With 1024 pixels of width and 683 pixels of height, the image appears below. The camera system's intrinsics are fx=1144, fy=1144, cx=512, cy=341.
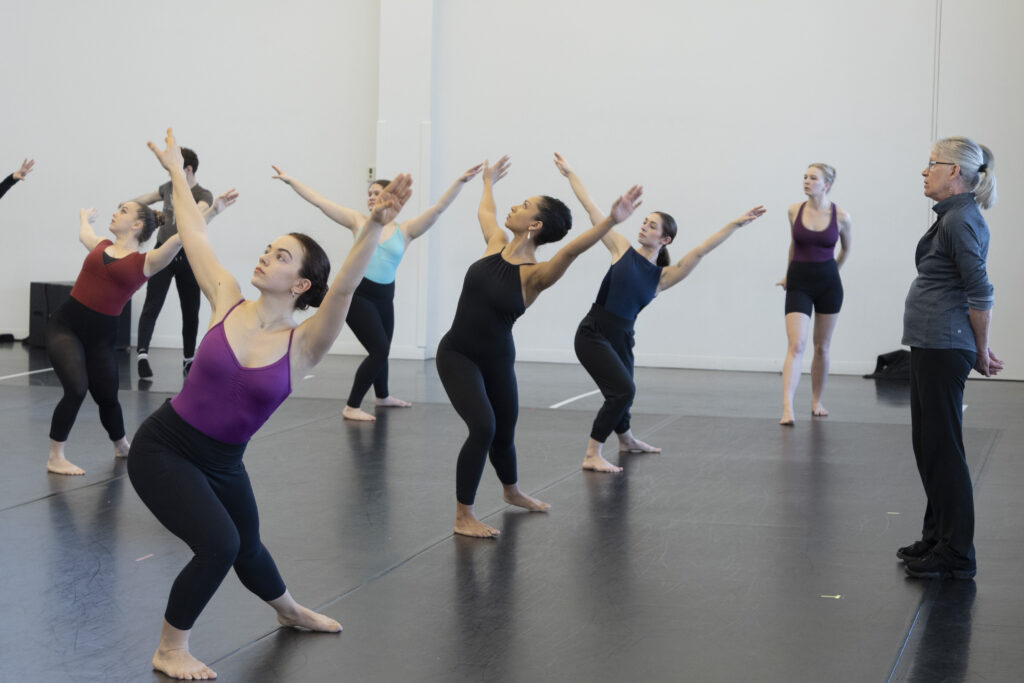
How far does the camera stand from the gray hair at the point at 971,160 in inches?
152

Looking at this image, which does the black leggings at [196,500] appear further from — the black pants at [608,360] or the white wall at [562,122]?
the white wall at [562,122]

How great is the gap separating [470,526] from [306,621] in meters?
1.27

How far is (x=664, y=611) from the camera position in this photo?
11.7 feet

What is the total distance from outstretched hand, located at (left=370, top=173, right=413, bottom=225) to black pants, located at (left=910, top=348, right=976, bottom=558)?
1.96m

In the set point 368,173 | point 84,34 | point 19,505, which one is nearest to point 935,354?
point 19,505

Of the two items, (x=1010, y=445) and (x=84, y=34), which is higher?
(x=84, y=34)

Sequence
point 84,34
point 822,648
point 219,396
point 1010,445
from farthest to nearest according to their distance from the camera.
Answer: point 84,34 → point 1010,445 → point 822,648 → point 219,396

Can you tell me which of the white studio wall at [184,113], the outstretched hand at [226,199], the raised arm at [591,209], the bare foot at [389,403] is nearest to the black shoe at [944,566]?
the raised arm at [591,209]

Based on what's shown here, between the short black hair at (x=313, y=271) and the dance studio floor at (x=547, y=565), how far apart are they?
97 centimetres

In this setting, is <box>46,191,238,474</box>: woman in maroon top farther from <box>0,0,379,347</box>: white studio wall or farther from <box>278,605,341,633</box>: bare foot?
<box>0,0,379,347</box>: white studio wall

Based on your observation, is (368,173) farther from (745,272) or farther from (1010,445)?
(1010,445)

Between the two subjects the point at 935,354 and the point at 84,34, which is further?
the point at 84,34

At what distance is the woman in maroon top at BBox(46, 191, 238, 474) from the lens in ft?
17.3

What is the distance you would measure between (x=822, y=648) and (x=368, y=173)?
8.27 metres
